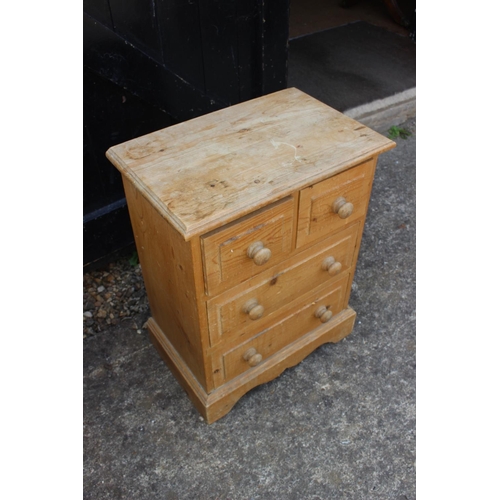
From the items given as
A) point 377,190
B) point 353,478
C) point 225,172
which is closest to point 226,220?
point 225,172

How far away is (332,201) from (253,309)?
476mm

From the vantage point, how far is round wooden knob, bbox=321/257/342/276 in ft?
6.05

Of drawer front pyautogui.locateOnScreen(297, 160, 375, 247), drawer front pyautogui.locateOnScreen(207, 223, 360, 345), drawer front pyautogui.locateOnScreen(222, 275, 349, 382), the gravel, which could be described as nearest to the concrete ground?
the gravel

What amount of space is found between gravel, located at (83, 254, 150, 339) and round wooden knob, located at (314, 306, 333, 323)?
90cm

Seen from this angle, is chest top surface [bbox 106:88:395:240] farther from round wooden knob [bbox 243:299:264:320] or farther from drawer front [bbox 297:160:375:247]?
round wooden knob [bbox 243:299:264:320]

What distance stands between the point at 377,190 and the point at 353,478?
1.97m

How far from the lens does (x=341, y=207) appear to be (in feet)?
5.39

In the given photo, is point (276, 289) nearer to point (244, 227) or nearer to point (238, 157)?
point (244, 227)

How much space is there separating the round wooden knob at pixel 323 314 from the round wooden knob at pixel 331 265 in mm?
242

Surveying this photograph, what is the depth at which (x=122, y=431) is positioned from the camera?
194 cm

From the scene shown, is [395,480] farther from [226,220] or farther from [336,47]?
[336,47]

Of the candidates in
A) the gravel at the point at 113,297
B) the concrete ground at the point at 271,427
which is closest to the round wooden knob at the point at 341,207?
the concrete ground at the point at 271,427

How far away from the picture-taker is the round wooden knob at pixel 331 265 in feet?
6.05

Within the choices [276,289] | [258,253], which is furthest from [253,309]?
[258,253]
